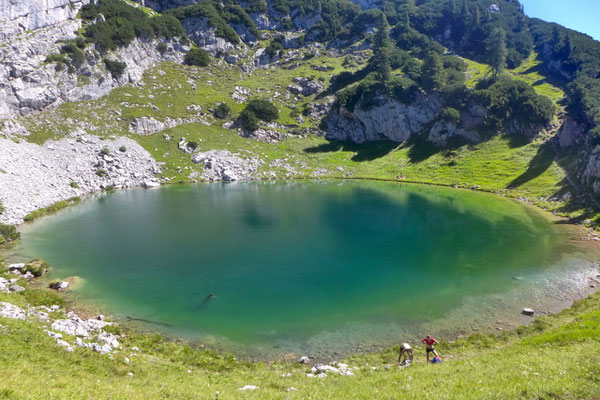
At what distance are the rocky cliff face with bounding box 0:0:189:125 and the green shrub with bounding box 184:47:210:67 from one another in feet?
116

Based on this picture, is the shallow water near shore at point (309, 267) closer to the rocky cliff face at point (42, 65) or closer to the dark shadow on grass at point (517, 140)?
the rocky cliff face at point (42, 65)

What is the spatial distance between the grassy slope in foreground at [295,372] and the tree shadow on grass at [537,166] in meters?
74.3

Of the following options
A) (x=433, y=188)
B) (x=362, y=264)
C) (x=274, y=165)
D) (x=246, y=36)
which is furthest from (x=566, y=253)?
(x=246, y=36)

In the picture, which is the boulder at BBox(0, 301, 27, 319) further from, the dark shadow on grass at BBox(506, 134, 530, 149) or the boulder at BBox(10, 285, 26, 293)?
the dark shadow on grass at BBox(506, 134, 530, 149)

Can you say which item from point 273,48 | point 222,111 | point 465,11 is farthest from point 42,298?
point 465,11

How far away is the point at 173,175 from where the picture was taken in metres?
97.8

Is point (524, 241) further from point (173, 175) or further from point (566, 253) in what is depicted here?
point (173, 175)

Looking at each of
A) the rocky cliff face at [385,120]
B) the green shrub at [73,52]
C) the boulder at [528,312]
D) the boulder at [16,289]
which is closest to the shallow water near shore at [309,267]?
the boulder at [528,312]

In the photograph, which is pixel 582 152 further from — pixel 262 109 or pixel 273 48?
pixel 273 48

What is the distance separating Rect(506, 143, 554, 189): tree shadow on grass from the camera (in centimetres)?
8516

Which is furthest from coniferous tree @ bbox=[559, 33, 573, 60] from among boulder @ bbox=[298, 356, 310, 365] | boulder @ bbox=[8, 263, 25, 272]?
boulder @ bbox=[8, 263, 25, 272]

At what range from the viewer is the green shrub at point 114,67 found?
383ft

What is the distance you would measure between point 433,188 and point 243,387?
293 ft

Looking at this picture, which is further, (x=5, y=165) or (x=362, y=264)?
(x=5, y=165)
